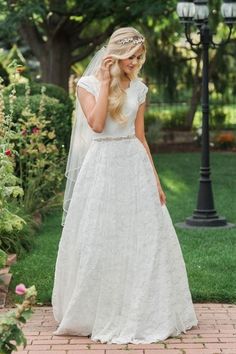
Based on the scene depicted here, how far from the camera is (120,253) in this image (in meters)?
6.03

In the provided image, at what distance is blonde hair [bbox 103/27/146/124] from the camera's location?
595 cm

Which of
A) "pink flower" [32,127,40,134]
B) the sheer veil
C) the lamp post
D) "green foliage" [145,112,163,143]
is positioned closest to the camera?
the sheer veil

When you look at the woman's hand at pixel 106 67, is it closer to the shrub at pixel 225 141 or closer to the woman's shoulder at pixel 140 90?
the woman's shoulder at pixel 140 90

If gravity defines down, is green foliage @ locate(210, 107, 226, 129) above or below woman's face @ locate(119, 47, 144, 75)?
below

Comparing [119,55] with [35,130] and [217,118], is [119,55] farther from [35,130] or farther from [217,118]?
[217,118]

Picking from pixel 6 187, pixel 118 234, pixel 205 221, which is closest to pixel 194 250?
pixel 205 221

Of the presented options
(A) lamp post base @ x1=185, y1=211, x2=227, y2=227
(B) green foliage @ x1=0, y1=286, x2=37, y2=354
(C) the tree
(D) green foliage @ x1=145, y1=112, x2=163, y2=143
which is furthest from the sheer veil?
(D) green foliage @ x1=145, y1=112, x2=163, y2=143

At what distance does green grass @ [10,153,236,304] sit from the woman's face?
199cm

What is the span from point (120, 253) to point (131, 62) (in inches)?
47.1

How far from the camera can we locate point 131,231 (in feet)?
19.9

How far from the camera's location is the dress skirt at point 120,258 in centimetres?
598

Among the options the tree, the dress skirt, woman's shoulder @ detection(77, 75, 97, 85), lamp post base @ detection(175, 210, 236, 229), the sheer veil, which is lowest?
lamp post base @ detection(175, 210, 236, 229)

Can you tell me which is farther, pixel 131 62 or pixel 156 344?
pixel 131 62

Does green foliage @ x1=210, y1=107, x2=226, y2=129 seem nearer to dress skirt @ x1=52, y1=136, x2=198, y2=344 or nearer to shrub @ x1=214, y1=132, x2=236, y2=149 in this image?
shrub @ x1=214, y1=132, x2=236, y2=149
